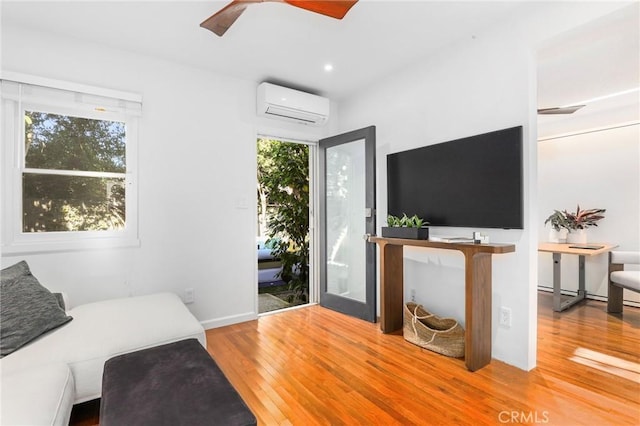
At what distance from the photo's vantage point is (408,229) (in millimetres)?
2656

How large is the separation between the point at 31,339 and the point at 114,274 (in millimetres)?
995

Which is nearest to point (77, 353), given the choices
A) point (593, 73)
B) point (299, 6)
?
point (299, 6)

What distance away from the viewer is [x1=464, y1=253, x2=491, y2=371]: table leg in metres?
2.19

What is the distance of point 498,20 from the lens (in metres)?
2.35

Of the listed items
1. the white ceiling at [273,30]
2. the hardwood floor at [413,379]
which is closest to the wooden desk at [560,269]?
the hardwood floor at [413,379]

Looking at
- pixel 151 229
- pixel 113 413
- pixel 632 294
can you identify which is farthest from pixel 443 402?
pixel 632 294

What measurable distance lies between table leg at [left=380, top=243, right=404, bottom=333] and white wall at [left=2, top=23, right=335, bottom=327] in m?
1.40

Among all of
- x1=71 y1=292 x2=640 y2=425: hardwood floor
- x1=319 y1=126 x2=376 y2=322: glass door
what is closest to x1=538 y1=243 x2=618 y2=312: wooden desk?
x1=71 y1=292 x2=640 y2=425: hardwood floor

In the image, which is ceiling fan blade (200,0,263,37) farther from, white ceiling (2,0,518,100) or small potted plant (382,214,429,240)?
small potted plant (382,214,429,240)

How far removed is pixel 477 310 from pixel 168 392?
1988 millimetres

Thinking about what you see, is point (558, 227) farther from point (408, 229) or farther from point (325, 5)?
point (325, 5)

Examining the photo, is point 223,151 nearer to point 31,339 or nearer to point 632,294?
point 31,339

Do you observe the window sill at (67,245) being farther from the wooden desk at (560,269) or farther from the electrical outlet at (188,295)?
the wooden desk at (560,269)

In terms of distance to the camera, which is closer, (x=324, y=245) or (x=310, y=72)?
(x=310, y=72)
